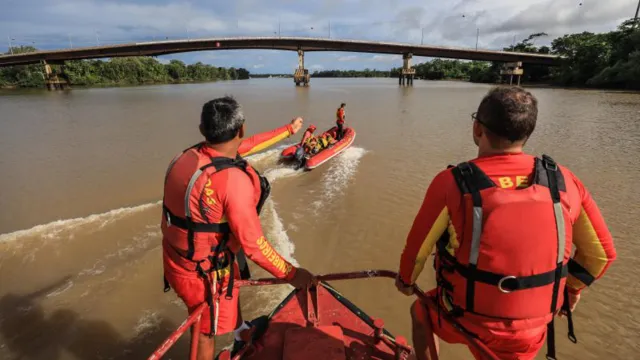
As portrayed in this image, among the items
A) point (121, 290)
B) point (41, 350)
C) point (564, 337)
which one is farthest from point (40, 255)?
point (564, 337)

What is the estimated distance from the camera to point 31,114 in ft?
76.8

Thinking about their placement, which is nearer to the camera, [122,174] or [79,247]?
[79,247]

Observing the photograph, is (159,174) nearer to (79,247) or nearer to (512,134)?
(79,247)

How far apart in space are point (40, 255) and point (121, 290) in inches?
79.2

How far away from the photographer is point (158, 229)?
6711mm

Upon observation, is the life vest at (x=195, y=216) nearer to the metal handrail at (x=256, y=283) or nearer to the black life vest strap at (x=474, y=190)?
the metal handrail at (x=256, y=283)

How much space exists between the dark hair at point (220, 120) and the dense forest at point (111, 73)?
227ft

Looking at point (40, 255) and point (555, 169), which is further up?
point (555, 169)

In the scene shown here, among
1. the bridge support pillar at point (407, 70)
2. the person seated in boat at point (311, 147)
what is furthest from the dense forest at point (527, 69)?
the person seated in boat at point (311, 147)

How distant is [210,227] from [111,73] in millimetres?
86574

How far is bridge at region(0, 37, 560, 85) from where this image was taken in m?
52.2

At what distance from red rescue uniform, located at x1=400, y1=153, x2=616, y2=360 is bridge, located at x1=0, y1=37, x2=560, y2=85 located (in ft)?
203

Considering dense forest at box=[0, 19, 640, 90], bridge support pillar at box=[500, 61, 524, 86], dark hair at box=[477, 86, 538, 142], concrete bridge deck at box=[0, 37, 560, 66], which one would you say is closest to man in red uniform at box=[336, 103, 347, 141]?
dark hair at box=[477, 86, 538, 142]

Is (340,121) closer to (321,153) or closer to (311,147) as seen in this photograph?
(311,147)
